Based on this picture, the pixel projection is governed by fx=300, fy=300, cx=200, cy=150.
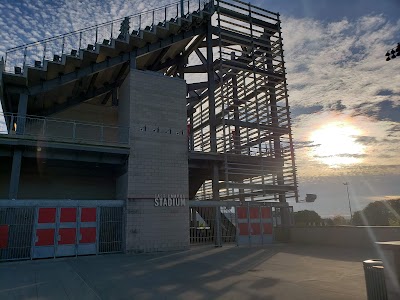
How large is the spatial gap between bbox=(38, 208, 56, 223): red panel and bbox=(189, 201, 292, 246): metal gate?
7680 millimetres

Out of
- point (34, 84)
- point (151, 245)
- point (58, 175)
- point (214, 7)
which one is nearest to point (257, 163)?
point (151, 245)

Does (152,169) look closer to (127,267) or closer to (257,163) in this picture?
(127,267)

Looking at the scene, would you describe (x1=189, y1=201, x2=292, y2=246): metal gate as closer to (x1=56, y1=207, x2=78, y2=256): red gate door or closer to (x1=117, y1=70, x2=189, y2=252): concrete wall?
(x1=117, y1=70, x2=189, y2=252): concrete wall

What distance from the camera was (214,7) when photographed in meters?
23.4

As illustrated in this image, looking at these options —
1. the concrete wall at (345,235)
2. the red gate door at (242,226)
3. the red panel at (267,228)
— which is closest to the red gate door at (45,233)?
the red gate door at (242,226)

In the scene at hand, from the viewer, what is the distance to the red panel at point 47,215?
14.9m

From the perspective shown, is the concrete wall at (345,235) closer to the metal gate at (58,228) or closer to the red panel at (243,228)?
the red panel at (243,228)

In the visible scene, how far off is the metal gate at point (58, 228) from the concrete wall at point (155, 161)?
3.53ft

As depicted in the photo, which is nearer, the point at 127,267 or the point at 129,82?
the point at 127,267

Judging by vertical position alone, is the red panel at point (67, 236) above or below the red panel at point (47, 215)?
below

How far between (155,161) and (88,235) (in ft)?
17.7

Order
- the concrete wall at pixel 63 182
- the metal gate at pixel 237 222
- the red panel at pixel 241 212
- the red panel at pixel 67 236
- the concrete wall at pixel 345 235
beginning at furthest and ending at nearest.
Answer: the red panel at pixel 241 212 < the metal gate at pixel 237 222 < the concrete wall at pixel 63 182 < the red panel at pixel 67 236 < the concrete wall at pixel 345 235

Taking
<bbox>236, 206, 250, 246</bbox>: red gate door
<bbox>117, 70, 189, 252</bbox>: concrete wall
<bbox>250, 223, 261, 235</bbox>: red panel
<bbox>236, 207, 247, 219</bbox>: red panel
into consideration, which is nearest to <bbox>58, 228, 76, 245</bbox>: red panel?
<bbox>117, 70, 189, 252</bbox>: concrete wall

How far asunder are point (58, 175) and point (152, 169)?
6.70 meters
